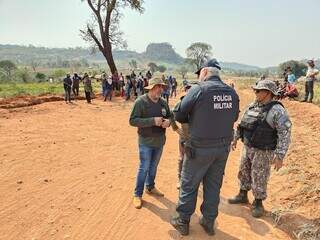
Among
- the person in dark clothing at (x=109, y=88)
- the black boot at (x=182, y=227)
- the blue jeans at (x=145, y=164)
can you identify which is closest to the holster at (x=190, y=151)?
the black boot at (x=182, y=227)

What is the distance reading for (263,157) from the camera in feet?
18.8

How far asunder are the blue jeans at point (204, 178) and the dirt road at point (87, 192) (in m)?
0.37

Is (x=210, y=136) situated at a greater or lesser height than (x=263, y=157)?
greater

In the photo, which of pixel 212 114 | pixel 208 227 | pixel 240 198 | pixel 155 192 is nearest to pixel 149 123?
pixel 212 114

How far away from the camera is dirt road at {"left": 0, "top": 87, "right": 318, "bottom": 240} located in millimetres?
5367

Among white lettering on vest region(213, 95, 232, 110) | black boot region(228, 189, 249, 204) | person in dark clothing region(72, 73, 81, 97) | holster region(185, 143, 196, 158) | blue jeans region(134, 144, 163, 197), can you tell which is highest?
white lettering on vest region(213, 95, 232, 110)

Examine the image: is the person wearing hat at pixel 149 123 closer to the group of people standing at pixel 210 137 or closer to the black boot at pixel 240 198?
the group of people standing at pixel 210 137

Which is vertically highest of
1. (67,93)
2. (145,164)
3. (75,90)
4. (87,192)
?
(145,164)

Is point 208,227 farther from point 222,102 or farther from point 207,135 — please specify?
point 222,102

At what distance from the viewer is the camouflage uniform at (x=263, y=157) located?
5367 millimetres

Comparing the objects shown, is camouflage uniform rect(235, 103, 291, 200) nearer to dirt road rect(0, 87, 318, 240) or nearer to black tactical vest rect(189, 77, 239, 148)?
dirt road rect(0, 87, 318, 240)

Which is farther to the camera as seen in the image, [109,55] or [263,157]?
[109,55]

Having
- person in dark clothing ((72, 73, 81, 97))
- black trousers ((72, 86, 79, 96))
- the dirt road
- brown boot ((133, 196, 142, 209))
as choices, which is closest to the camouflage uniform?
the dirt road

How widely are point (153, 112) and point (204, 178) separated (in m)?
1.28
